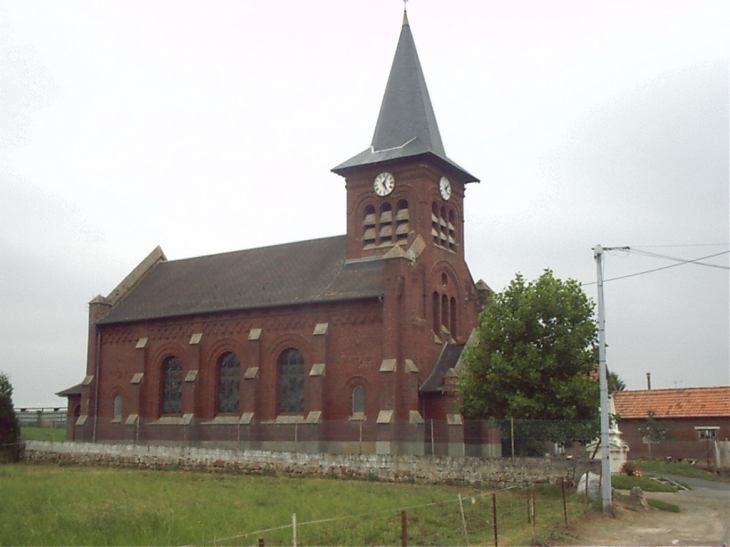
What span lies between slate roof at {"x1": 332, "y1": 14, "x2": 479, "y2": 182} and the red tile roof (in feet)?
70.5

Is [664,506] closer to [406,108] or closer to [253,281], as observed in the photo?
[406,108]

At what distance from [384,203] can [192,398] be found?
52.9 ft

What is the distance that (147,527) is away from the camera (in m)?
18.5

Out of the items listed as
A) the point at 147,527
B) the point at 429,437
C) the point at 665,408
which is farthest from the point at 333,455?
the point at 665,408

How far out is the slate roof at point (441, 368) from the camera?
39.0 meters

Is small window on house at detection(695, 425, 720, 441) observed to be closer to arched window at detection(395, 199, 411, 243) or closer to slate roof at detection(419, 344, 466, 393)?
slate roof at detection(419, 344, 466, 393)

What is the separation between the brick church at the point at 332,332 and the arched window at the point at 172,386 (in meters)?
0.08

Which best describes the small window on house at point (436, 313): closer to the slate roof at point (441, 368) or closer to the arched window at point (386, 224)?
the slate roof at point (441, 368)

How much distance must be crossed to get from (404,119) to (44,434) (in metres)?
32.1

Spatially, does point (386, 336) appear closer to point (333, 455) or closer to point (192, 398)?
point (333, 455)

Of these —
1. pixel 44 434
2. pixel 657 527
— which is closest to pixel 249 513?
pixel 657 527

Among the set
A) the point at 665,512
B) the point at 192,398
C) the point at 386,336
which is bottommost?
the point at 665,512

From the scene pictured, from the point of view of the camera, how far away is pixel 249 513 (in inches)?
836

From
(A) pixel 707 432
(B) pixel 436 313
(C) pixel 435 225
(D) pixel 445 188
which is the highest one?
(D) pixel 445 188
